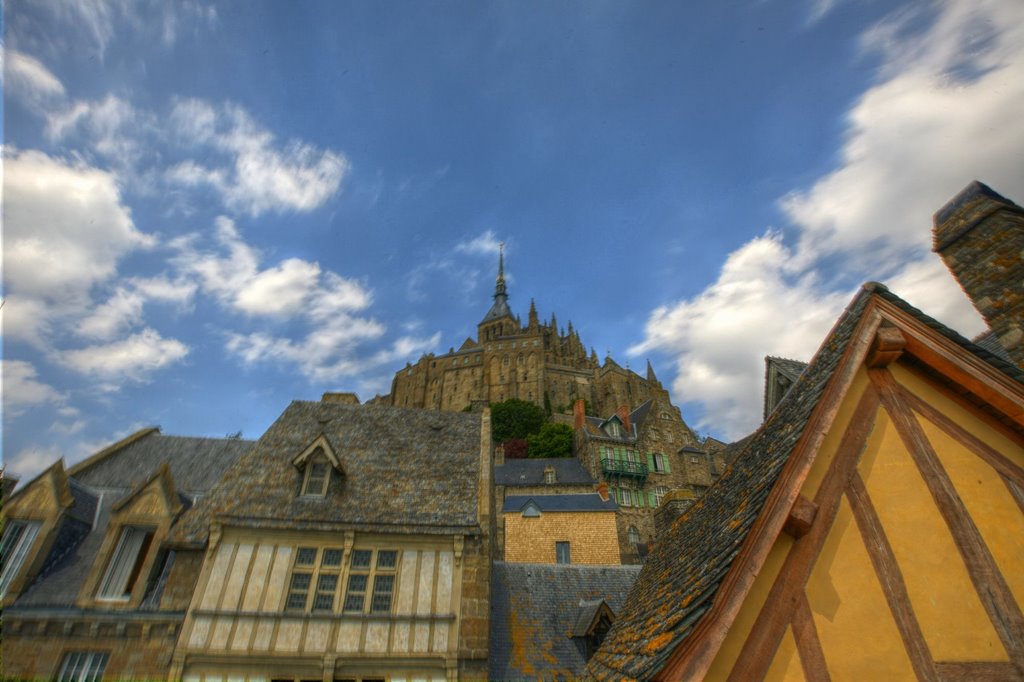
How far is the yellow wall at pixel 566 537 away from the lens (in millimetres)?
23156

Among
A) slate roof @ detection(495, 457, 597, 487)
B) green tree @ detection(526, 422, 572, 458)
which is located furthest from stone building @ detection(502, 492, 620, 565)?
green tree @ detection(526, 422, 572, 458)

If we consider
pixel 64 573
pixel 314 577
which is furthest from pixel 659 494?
pixel 64 573

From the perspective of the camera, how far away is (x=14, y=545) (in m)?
10.8

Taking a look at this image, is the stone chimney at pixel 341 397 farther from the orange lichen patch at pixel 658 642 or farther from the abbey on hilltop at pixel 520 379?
the abbey on hilltop at pixel 520 379

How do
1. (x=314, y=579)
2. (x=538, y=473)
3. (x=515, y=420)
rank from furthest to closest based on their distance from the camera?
(x=515, y=420) < (x=538, y=473) < (x=314, y=579)

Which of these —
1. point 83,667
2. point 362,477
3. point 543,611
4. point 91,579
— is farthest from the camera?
point 543,611

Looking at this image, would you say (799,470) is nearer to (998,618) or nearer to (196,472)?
(998,618)

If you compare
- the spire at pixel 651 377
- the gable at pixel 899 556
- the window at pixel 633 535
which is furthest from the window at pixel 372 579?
the spire at pixel 651 377

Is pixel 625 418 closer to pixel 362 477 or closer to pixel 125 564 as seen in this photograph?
pixel 362 477

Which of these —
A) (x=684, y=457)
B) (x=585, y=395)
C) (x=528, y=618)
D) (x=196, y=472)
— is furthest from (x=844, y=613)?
(x=585, y=395)

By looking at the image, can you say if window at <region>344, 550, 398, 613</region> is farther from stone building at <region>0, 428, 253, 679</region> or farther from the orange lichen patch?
the orange lichen patch

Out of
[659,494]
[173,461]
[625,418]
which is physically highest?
[625,418]

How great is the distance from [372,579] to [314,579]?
4.95 ft

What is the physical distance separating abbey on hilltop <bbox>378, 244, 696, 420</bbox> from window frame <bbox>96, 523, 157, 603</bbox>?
2698 inches
